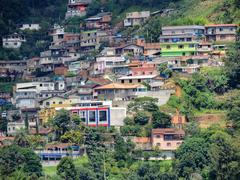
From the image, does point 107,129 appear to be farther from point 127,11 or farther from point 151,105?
point 127,11

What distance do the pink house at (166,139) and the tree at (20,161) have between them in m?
3.90

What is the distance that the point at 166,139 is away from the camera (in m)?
38.2

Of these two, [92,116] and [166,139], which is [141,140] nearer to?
[166,139]

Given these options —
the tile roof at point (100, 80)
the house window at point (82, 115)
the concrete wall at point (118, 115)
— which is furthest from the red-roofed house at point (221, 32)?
the house window at point (82, 115)

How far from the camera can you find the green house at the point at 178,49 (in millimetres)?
44438

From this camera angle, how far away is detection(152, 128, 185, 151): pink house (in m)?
38.2

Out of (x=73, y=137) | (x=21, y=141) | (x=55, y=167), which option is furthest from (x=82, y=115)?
(x=55, y=167)

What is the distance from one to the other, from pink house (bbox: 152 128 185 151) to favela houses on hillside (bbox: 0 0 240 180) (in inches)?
1.3

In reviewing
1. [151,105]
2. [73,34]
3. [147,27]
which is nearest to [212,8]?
[147,27]

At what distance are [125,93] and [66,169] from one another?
222 inches

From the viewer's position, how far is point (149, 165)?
1446 inches

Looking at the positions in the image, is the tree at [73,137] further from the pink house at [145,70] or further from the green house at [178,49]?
the green house at [178,49]

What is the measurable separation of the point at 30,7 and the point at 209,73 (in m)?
14.6

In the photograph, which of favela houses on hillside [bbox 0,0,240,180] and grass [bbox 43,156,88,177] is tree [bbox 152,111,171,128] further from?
grass [bbox 43,156,88,177]
